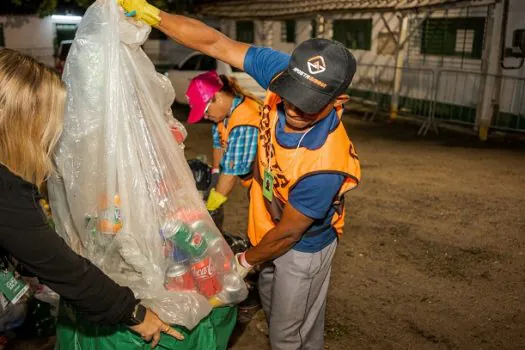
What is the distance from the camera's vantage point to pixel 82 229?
187 centimetres

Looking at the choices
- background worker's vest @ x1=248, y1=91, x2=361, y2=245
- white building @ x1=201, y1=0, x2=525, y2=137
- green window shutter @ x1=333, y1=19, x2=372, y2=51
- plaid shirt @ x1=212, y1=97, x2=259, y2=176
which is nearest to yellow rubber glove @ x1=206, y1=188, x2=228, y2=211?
plaid shirt @ x1=212, y1=97, x2=259, y2=176

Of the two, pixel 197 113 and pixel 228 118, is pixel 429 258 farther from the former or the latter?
pixel 197 113

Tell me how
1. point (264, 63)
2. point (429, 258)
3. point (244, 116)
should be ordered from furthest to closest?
point (429, 258), point (244, 116), point (264, 63)

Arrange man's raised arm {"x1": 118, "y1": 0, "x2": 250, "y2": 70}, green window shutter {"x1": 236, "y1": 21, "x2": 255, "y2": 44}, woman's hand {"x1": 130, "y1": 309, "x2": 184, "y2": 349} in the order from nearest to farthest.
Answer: woman's hand {"x1": 130, "y1": 309, "x2": 184, "y2": 349} < man's raised arm {"x1": 118, "y1": 0, "x2": 250, "y2": 70} < green window shutter {"x1": 236, "y1": 21, "x2": 255, "y2": 44}

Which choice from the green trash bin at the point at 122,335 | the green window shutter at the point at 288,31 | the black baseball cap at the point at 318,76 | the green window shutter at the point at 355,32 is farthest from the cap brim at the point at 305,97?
the green window shutter at the point at 288,31

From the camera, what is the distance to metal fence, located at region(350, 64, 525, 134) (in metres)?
8.96

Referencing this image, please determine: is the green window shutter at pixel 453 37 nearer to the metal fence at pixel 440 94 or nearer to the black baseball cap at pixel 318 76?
the metal fence at pixel 440 94

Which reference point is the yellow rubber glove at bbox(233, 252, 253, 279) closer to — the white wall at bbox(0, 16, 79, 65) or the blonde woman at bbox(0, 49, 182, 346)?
the blonde woman at bbox(0, 49, 182, 346)

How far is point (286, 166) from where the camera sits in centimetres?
198

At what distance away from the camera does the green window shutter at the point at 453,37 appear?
9.77m

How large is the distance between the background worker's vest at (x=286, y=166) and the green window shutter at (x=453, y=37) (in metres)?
8.94

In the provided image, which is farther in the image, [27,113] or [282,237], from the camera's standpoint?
[282,237]

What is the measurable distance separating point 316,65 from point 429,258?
298 cm

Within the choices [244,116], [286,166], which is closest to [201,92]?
[244,116]
